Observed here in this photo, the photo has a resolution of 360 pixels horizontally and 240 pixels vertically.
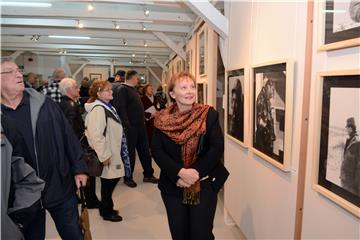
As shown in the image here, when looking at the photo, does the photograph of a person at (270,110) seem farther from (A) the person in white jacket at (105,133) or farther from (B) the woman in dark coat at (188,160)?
(A) the person in white jacket at (105,133)

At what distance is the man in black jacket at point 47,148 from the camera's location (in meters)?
1.88

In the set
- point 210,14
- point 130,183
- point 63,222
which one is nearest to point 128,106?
point 130,183

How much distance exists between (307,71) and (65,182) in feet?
5.13

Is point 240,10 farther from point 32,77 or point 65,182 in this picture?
point 32,77

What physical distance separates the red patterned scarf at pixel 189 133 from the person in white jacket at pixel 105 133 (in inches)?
45.3

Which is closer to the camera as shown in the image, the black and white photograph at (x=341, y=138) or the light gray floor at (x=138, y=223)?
the black and white photograph at (x=341, y=138)

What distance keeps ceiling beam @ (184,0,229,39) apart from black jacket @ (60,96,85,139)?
1.65 m

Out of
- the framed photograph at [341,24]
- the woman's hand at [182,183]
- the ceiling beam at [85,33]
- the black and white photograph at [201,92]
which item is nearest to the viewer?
the framed photograph at [341,24]

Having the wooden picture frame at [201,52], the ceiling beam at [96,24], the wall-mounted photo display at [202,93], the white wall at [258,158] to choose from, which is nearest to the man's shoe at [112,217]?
the white wall at [258,158]

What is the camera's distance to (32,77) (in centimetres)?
696

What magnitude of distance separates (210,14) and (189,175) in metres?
1.64

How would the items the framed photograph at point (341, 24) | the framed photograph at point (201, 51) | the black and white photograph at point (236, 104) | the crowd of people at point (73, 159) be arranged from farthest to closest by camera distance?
the framed photograph at point (201, 51)
the black and white photograph at point (236, 104)
the crowd of people at point (73, 159)
the framed photograph at point (341, 24)

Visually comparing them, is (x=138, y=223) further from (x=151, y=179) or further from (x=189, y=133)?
(x=189, y=133)

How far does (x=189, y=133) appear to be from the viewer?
2064 mm
